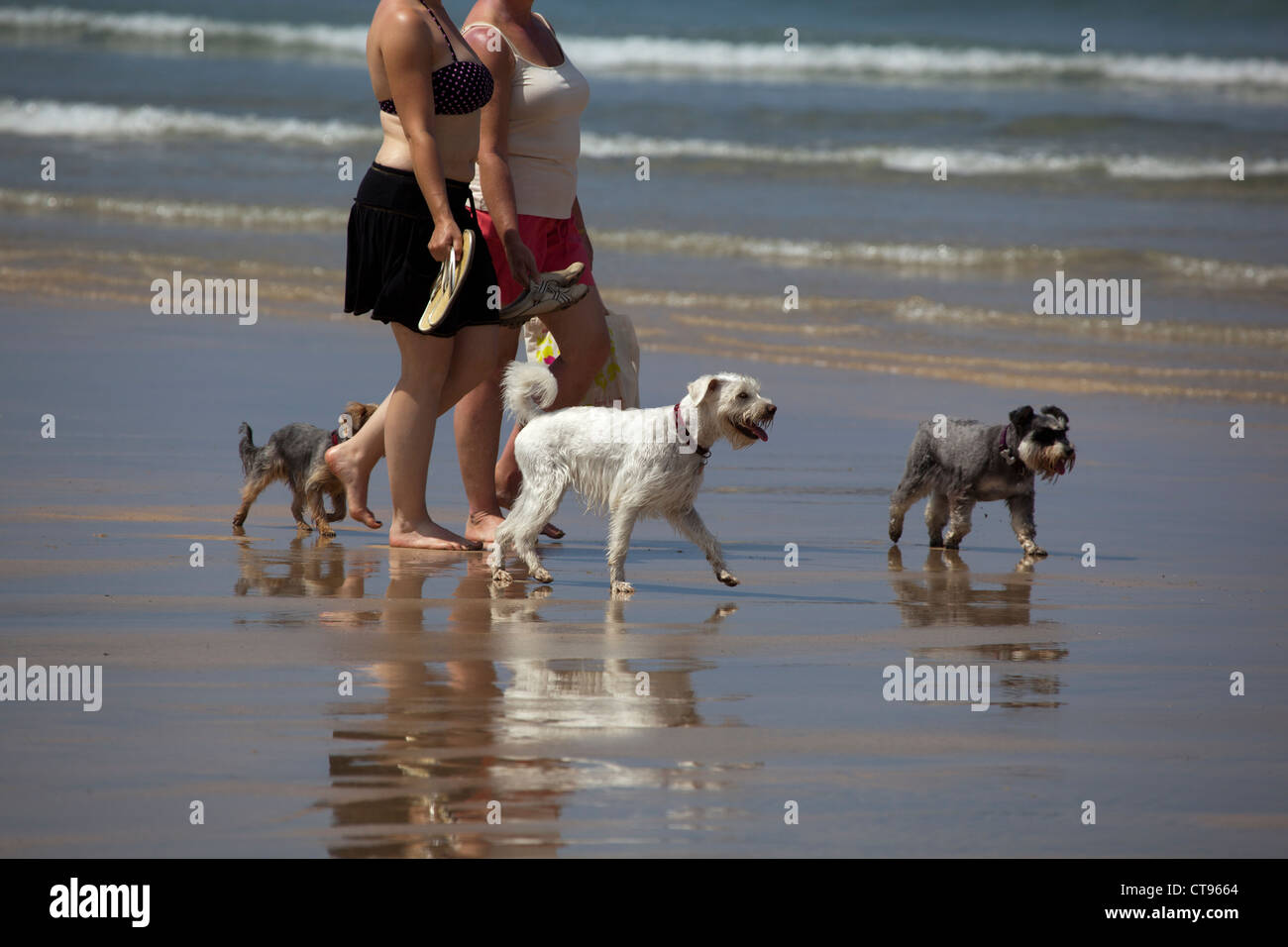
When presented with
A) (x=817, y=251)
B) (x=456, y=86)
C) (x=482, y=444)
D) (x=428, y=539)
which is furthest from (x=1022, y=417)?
(x=817, y=251)

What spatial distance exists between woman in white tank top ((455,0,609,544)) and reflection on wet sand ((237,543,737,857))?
1190 millimetres

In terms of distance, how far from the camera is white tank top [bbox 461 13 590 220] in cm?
693

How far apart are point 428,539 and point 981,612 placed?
2284 millimetres

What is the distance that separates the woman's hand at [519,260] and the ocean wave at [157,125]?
67.1 feet

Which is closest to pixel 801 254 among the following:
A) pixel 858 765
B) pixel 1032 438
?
pixel 1032 438

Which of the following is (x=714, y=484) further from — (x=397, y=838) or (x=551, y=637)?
(x=397, y=838)

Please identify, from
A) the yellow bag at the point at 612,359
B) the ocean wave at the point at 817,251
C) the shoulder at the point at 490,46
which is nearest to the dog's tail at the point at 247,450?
the yellow bag at the point at 612,359

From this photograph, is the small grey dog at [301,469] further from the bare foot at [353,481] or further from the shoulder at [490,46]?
the shoulder at [490,46]

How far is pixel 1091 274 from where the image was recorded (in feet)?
56.0

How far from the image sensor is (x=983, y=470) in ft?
25.7

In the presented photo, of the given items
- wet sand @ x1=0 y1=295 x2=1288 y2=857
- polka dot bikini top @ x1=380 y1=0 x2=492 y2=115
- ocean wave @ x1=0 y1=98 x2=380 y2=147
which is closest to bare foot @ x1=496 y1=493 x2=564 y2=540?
wet sand @ x1=0 y1=295 x2=1288 y2=857

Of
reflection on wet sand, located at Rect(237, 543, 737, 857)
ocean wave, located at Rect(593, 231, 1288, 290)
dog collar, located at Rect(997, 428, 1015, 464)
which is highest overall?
ocean wave, located at Rect(593, 231, 1288, 290)

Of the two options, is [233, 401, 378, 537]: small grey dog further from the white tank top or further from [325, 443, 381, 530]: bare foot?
the white tank top

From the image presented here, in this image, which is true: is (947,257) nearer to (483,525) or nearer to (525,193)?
(525,193)
